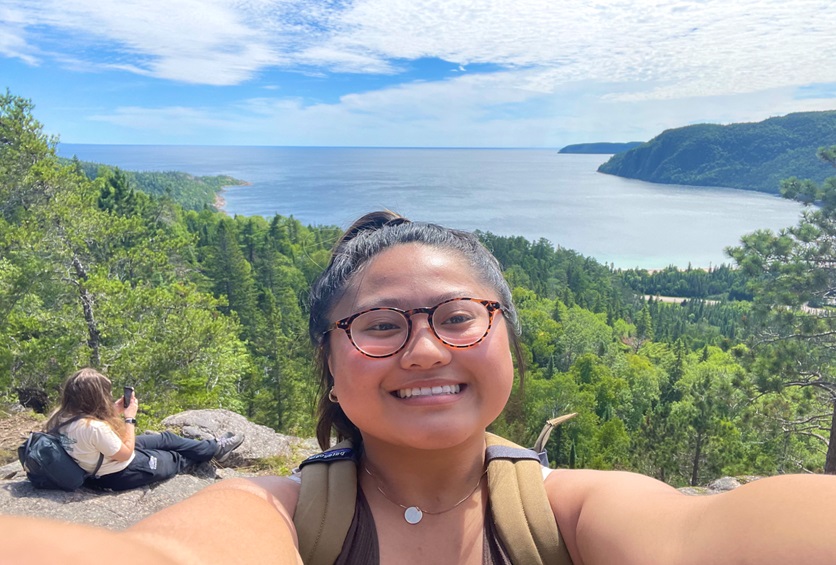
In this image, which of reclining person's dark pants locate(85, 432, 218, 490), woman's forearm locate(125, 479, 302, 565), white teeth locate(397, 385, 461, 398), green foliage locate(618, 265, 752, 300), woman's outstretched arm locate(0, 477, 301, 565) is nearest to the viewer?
woman's outstretched arm locate(0, 477, 301, 565)

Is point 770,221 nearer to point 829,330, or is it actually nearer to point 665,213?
point 665,213

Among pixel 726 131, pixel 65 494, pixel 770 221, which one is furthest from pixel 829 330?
pixel 726 131

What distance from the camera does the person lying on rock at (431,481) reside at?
3.47 ft

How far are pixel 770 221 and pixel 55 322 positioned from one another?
381 feet

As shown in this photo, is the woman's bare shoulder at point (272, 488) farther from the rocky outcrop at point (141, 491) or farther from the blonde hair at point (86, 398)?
the blonde hair at point (86, 398)

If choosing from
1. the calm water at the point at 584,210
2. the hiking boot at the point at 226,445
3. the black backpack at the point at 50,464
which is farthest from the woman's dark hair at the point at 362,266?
the calm water at the point at 584,210

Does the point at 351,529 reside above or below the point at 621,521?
below

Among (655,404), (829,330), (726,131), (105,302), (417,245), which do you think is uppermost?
(726,131)

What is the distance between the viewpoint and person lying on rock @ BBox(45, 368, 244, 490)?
4250 millimetres

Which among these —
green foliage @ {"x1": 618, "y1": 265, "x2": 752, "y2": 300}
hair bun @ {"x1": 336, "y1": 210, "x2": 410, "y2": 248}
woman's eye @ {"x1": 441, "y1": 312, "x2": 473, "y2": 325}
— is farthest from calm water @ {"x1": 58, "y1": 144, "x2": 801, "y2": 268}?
woman's eye @ {"x1": 441, "y1": 312, "x2": 473, "y2": 325}

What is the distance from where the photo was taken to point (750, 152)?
17350 centimetres

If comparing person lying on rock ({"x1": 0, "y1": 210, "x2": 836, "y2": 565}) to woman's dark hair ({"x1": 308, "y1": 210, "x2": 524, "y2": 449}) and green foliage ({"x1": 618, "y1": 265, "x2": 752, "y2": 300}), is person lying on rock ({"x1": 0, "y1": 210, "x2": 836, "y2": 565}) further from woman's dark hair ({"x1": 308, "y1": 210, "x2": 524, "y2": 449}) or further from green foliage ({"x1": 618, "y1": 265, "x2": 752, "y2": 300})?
green foliage ({"x1": 618, "y1": 265, "x2": 752, "y2": 300})

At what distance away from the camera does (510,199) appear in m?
128

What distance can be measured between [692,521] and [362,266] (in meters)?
1.14
